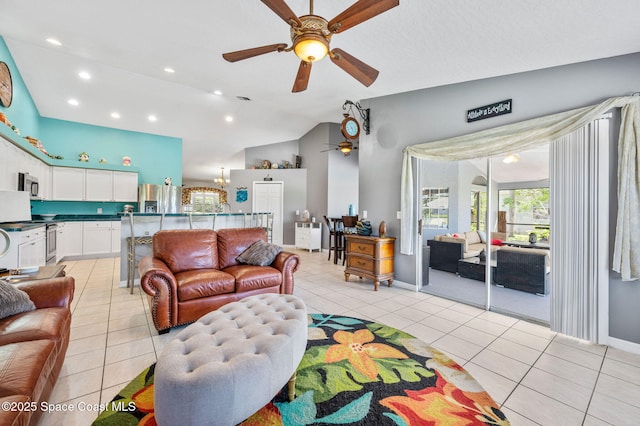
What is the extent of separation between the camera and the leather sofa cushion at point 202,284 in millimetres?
2605

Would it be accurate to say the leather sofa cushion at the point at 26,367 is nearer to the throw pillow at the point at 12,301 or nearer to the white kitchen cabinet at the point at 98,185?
the throw pillow at the point at 12,301

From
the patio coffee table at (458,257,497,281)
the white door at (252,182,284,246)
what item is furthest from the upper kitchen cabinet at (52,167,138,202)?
the patio coffee table at (458,257,497,281)

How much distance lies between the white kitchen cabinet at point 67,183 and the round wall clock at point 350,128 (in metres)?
6.34

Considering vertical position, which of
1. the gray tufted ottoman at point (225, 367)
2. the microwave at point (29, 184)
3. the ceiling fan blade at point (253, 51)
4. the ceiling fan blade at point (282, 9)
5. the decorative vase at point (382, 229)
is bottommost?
the gray tufted ottoman at point (225, 367)

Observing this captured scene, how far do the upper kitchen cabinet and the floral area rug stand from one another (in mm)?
6183

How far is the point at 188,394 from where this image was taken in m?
1.13

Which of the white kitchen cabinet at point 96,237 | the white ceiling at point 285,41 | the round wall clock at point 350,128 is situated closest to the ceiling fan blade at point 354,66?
the white ceiling at point 285,41

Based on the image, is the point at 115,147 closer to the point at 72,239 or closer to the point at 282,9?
the point at 72,239

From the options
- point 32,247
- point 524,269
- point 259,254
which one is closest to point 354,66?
point 259,254

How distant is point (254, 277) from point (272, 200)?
220 inches

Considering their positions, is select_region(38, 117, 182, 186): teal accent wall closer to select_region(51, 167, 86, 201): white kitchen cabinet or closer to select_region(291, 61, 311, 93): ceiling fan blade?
select_region(51, 167, 86, 201): white kitchen cabinet

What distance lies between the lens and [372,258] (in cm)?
415

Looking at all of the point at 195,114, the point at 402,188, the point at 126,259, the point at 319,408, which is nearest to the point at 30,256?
the point at 126,259

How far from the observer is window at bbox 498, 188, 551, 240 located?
3.32 metres
